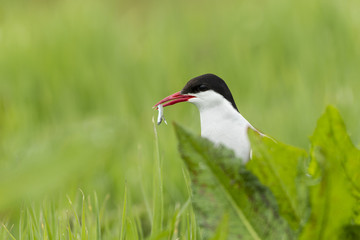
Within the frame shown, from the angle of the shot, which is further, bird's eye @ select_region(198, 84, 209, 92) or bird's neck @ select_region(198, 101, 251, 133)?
bird's eye @ select_region(198, 84, 209, 92)

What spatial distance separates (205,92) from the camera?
69.0 inches

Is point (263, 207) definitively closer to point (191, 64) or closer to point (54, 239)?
point (54, 239)

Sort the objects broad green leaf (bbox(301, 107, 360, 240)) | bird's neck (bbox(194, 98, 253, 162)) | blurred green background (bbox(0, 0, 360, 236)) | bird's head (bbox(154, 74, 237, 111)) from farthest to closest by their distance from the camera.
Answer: blurred green background (bbox(0, 0, 360, 236)) → bird's head (bbox(154, 74, 237, 111)) → bird's neck (bbox(194, 98, 253, 162)) → broad green leaf (bbox(301, 107, 360, 240))

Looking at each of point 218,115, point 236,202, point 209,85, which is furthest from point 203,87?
point 236,202

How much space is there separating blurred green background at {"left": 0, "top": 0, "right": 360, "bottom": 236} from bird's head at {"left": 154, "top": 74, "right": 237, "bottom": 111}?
1073mm

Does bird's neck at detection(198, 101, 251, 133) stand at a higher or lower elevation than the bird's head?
lower

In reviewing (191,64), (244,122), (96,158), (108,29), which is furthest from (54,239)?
(108,29)

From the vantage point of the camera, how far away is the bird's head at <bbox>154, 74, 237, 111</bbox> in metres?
1.74

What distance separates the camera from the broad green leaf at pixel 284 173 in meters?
0.96

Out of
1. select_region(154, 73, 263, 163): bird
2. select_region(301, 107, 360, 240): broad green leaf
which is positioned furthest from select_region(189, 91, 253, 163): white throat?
select_region(301, 107, 360, 240): broad green leaf

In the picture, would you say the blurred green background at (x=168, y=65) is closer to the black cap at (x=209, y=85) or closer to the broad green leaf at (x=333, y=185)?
the black cap at (x=209, y=85)

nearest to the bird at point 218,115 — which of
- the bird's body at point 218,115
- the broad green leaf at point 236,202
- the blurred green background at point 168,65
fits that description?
the bird's body at point 218,115

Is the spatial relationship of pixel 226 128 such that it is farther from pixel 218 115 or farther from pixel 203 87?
pixel 203 87

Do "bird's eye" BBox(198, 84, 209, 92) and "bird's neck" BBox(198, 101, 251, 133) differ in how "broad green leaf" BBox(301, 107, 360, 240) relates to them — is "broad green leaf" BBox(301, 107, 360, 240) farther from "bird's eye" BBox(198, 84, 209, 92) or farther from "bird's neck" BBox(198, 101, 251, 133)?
"bird's eye" BBox(198, 84, 209, 92)
